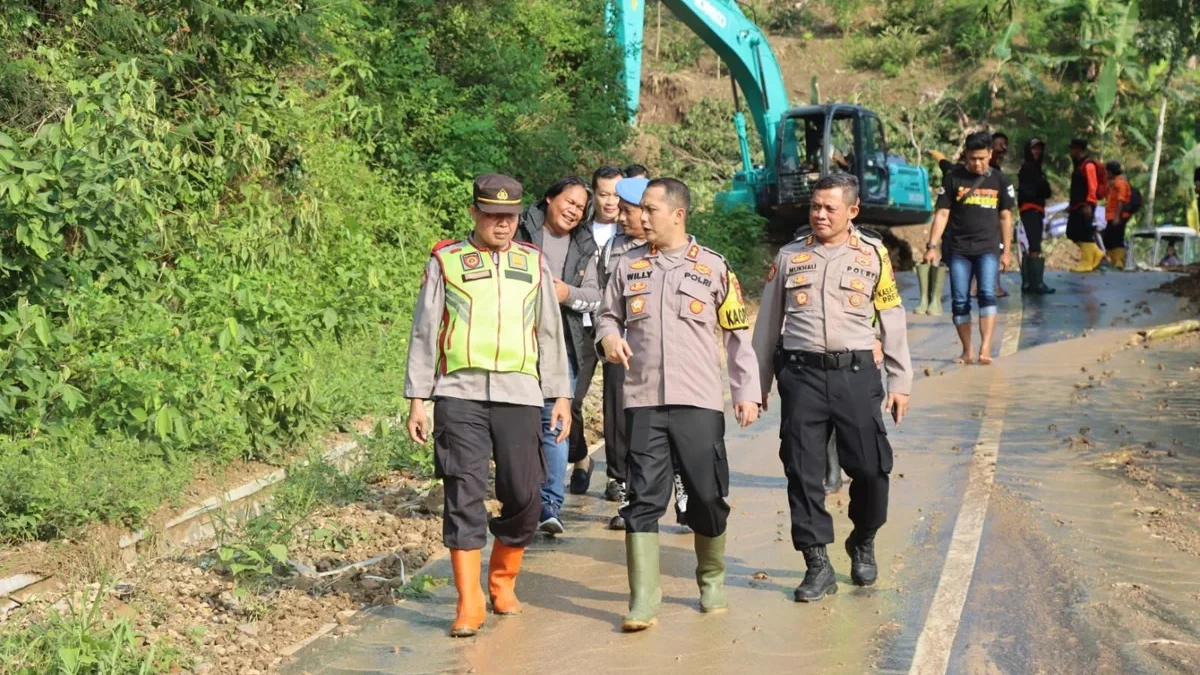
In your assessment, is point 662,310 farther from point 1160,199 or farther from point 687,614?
point 1160,199

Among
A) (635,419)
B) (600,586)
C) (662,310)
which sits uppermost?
(662,310)

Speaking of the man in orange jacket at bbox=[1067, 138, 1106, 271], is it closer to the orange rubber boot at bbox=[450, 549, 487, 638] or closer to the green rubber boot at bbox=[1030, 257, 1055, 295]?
the green rubber boot at bbox=[1030, 257, 1055, 295]

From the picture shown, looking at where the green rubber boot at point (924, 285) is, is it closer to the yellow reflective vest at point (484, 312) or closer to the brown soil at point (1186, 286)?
the brown soil at point (1186, 286)

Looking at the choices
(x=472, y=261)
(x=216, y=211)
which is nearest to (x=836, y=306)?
(x=472, y=261)

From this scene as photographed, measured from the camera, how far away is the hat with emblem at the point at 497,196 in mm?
6531

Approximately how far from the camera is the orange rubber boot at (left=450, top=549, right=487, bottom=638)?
253 inches

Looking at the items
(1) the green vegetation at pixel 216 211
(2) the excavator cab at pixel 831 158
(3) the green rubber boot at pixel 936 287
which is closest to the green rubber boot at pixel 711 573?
(1) the green vegetation at pixel 216 211

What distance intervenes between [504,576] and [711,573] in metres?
0.94

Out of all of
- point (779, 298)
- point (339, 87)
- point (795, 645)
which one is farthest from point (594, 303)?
point (339, 87)

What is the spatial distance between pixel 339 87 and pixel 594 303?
9082 millimetres

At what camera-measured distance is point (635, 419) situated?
21.7 feet

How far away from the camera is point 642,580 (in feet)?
21.0

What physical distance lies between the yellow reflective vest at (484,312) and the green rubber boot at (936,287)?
8550 mm

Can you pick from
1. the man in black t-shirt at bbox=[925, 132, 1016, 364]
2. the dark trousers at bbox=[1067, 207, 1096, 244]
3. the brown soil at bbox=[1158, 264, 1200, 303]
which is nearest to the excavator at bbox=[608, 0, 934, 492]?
the dark trousers at bbox=[1067, 207, 1096, 244]
